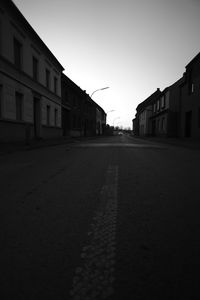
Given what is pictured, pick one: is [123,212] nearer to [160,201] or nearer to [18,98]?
[160,201]

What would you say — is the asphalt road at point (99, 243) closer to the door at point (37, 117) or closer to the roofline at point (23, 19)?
the roofline at point (23, 19)

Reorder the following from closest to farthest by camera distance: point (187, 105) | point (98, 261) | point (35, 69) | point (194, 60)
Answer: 1. point (98, 261)
2. point (35, 69)
3. point (194, 60)
4. point (187, 105)

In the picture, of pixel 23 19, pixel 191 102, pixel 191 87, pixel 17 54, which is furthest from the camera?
pixel 191 87

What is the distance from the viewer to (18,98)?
49.2 ft

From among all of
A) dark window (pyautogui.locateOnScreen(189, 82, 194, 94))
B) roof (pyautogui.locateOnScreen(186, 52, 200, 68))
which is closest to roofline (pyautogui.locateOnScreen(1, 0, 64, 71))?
roof (pyautogui.locateOnScreen(186, 52, 200, 68))

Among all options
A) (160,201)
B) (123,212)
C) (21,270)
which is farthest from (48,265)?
(160,201)

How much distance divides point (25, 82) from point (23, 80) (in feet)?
1.06

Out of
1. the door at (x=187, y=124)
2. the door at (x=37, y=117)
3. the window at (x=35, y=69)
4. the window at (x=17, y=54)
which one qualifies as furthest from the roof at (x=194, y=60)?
the window at (x=17, y=54)

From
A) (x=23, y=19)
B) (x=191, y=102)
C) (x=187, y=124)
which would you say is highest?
(x=23, y=19)

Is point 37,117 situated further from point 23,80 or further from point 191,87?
point 191,87

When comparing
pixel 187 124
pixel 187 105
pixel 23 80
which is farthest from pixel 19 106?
pixel 187 124

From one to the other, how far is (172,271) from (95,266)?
0.56m

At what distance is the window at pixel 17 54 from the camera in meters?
14.6

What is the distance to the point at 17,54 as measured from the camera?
585 inches
